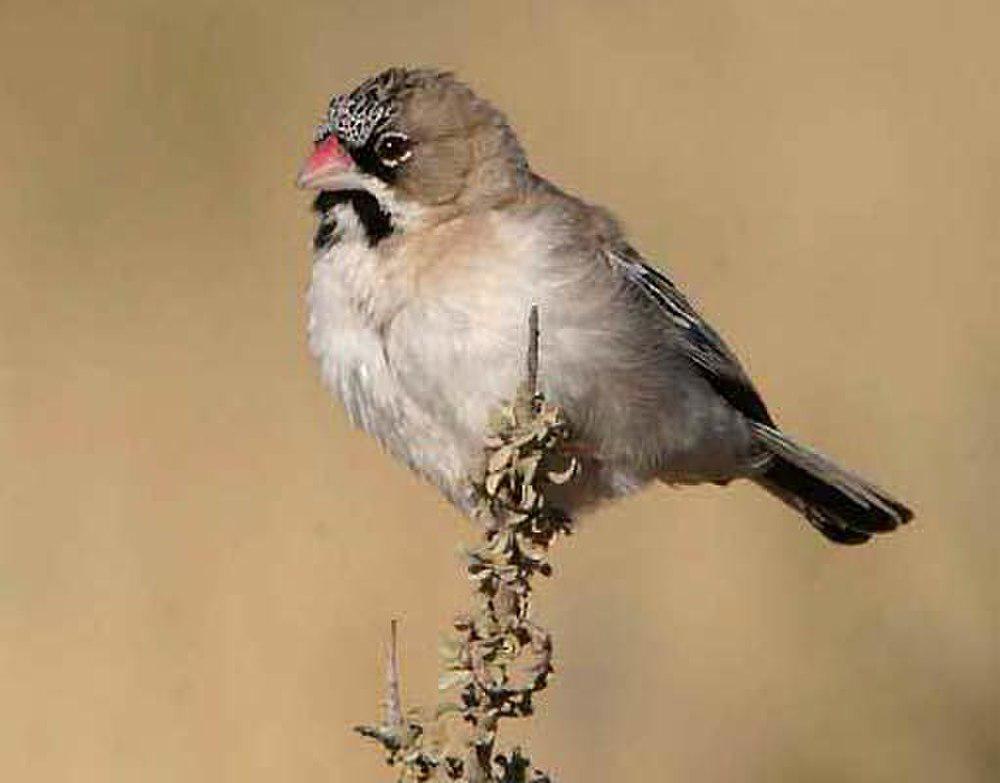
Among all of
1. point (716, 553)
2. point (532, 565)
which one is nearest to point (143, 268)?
point (716, 553)

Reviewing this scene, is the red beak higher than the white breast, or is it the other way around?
the red beak

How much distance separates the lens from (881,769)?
549 centimetres

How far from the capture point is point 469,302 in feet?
14.2

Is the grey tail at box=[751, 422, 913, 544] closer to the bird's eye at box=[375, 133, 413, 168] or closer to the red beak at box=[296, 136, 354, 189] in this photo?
the bird's eye at box=[375, 133, 413, 168]

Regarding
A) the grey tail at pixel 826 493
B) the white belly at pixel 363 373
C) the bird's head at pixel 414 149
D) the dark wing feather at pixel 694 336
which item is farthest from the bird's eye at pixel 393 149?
the grey tail at pixel 826 493

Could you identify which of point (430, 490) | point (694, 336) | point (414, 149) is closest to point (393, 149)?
point (414, 149)

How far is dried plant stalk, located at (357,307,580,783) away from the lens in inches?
129

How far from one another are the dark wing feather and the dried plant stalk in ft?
3.21

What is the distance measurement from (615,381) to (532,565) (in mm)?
1001

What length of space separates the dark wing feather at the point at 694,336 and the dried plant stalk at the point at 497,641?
3.21 ft

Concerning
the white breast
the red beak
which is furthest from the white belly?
the red beak

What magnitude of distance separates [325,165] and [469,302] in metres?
0.32

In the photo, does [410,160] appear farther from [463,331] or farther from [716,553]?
[716,553]

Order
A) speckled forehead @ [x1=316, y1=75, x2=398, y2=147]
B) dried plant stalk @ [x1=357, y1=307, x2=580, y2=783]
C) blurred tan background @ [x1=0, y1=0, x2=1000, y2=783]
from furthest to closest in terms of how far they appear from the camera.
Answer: blurred tan background @ [x1=0, y1=0, x2=1000, y2=783] → speckled forehead @ [x1=316, y1=75, x2=398, y2=147] → dried plant stalk @ [x1=357, y1=307, x2=580, y2=783]
